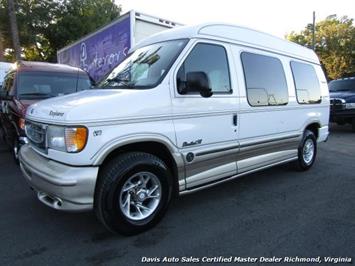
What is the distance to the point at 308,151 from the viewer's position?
6238 mm

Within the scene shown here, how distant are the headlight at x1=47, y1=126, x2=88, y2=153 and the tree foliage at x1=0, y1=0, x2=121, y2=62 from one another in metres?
29.1

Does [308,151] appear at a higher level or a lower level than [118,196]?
lower

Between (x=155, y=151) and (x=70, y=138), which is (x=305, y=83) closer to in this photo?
(x=155, y=151)

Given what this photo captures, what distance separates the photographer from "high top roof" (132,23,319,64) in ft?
13.5

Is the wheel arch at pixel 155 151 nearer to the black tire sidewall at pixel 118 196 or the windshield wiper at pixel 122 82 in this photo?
the black tire sidewall at pixel 118 196

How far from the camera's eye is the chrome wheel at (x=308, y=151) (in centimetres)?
612

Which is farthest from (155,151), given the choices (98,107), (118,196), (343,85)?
(343,85)

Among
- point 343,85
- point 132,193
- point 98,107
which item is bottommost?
point 132,193

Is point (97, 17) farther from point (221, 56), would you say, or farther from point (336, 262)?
point (336, 262)

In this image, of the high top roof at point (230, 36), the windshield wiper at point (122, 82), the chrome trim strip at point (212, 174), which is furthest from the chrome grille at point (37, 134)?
the high top roof at point (230, 36)

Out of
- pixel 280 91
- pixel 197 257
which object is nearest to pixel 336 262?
pixel 197 257

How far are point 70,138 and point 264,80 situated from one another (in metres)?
3.00

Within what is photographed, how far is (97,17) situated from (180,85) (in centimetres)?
3204

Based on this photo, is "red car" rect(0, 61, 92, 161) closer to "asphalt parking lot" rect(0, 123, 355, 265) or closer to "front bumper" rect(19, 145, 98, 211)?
"asphalt parking lot" rect(0, 123, 355, 265)
